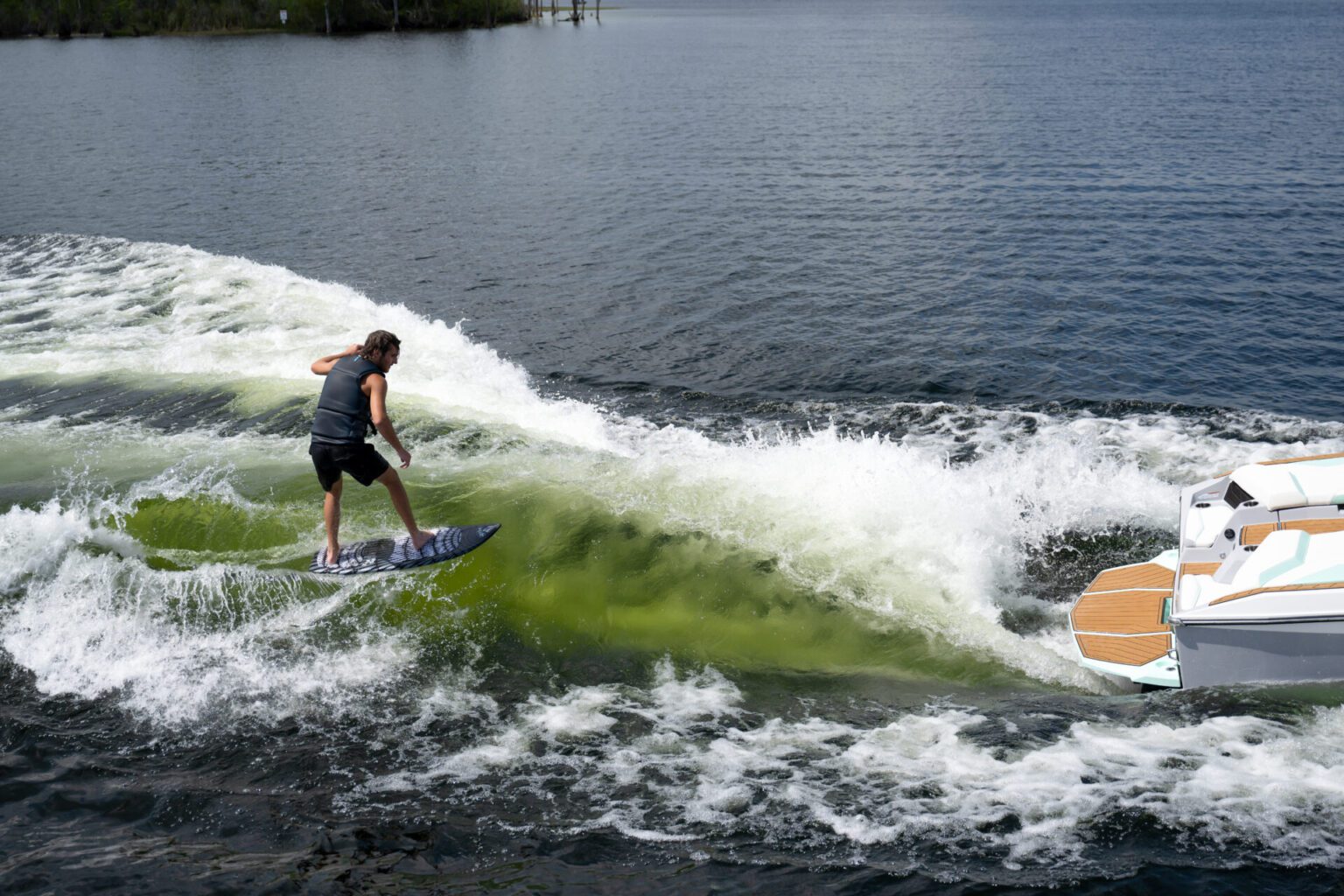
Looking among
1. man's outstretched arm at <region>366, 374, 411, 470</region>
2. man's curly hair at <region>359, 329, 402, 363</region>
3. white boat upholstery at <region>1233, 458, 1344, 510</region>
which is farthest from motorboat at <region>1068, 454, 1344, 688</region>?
man's curly hair at <region>359, 329, 402, 363</region>

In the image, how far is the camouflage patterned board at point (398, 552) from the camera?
13430 mm

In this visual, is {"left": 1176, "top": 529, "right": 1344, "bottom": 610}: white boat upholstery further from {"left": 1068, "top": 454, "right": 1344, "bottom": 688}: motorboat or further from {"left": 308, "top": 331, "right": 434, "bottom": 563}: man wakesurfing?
{"left": 308, "top": 331, "right": 434, "bottom": 563}: man wakesurfing

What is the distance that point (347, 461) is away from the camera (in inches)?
481

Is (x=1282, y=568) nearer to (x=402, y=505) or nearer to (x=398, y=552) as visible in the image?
(x=402, y=505)

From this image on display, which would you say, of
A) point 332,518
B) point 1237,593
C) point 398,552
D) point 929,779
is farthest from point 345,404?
point 1237,593

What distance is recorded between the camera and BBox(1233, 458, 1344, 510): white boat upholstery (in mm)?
13094

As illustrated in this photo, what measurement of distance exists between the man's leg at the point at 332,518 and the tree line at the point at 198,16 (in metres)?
113

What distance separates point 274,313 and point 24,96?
2156 inches

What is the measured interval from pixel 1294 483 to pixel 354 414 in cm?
1163

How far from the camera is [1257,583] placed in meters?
11.7

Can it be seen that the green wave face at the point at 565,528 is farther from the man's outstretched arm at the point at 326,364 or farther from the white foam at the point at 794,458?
the man's outstretched arm at the point at 326,364

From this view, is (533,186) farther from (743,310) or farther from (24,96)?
(24,96)

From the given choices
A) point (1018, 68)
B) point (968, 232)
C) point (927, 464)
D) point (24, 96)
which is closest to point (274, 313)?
point (927, 464)

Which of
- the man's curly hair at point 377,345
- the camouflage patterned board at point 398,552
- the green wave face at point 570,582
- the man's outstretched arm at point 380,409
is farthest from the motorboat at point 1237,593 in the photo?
the man's curly hair at point 377,345
